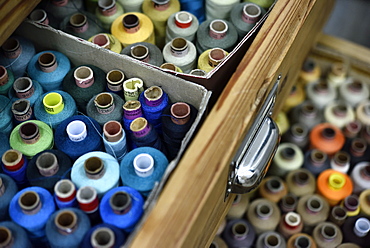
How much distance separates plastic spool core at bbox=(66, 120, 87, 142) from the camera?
82 cm

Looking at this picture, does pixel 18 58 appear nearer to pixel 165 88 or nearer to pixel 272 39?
pixel 165 88

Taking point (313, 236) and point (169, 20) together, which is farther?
point (313, 236)

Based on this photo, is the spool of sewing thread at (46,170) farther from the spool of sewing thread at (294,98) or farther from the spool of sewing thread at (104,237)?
the spool of sewing thread at (294,98)

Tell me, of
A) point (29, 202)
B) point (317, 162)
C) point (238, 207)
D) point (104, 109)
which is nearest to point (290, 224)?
point (238, 207)

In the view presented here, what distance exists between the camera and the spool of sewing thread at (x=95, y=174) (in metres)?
0.77

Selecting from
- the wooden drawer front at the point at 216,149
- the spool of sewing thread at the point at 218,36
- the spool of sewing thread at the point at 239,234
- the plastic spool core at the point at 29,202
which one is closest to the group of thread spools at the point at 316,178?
the spool of sewing thread at the point at 239,234

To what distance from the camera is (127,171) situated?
2.60ft

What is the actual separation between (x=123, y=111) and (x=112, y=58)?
0.12 meters

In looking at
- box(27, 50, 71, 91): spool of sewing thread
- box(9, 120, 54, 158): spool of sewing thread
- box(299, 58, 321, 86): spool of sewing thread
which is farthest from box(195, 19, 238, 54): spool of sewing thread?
box(299, 58, 321, 86): spool of sewing thread

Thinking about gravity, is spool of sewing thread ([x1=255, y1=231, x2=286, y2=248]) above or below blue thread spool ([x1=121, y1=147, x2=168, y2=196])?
below

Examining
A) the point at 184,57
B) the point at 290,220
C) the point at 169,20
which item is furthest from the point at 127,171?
the point at 290,220

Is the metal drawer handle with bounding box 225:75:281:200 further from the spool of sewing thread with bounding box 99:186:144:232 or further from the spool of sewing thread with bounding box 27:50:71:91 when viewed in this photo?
the spool of sewing thread with bounding box 27:50:71:91

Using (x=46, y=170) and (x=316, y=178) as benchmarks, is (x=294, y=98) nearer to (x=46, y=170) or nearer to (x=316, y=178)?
(x=316, y=178)

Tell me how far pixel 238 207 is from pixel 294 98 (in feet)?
1.76
